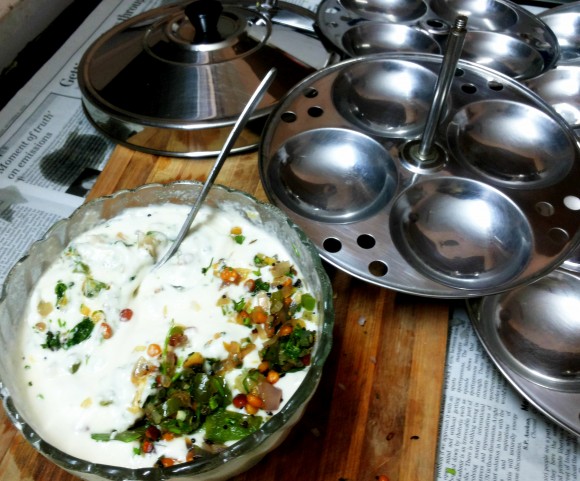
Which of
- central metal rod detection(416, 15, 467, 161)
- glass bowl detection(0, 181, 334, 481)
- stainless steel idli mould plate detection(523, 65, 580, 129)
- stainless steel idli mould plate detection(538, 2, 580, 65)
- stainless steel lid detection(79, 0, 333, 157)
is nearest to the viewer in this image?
glass bowl detection(0, 181, 334, 481)

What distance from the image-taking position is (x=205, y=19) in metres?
1.42

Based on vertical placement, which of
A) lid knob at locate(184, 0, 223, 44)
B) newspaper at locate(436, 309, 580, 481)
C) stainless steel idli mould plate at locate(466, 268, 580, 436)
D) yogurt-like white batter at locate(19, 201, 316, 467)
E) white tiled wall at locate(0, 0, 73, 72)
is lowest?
newspaper at locate(436, 309, 580, 481)

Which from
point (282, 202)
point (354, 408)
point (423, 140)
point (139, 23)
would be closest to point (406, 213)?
point (423, 140)

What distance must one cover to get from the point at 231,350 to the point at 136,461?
220 millimetres

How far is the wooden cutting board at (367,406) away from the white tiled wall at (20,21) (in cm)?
135

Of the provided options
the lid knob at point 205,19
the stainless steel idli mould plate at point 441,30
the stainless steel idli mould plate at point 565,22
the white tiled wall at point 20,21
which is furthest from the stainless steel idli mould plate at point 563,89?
the white tiled wall at point 20,21

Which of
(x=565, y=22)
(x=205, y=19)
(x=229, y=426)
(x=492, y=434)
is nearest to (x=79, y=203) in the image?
(x=205, y=19)

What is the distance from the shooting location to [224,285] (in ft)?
3.31

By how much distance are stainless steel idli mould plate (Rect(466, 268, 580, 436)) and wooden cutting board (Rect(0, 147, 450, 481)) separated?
0.11 metres

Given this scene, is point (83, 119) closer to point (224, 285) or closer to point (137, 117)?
point (137, 117)

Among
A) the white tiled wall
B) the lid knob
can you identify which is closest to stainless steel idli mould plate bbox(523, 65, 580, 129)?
the lid knob

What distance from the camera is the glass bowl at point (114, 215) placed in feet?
2.52

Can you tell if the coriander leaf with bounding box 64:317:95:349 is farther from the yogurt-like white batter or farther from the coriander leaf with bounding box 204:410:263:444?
the coriander leaf with bounding box 204:410:263:444

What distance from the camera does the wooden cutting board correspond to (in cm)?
98
